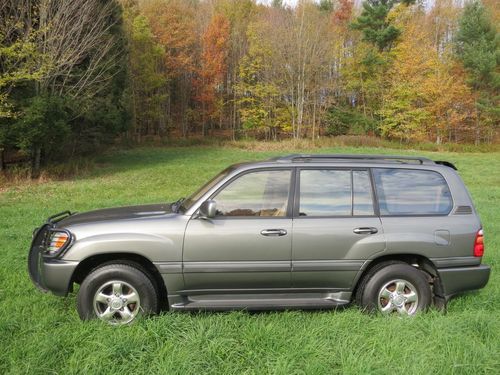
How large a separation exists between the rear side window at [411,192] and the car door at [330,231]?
178mm

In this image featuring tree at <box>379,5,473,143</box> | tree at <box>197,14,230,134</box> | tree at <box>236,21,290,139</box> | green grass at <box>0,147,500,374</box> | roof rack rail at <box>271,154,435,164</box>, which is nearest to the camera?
green grass at <box>0,147,500,374</box>

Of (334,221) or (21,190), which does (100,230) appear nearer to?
(334,221)

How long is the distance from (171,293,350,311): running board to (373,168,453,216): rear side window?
1161 mm

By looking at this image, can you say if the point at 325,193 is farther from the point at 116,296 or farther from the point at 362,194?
the point at 116,296

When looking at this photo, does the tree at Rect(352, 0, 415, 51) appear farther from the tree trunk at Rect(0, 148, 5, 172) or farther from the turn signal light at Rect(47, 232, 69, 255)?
the turn signal light at Rect(47, 232, 69, 255)

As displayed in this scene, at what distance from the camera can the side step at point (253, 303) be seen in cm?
430

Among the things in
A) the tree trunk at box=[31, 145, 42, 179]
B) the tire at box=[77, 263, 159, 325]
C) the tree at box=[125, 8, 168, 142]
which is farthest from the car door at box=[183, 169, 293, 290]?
the tree at box=[125, 8, 168, 142]

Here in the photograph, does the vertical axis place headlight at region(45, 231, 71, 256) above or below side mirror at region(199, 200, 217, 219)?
below

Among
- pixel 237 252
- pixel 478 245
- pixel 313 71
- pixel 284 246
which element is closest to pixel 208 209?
pixel 237 252

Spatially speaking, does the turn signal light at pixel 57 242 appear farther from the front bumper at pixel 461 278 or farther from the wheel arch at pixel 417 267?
the front bumper at pixel 461 278

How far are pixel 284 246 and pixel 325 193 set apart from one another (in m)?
0.73

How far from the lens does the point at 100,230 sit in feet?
14.1

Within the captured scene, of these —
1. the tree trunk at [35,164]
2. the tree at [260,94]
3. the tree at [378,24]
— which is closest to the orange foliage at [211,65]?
the tree at [260,94]

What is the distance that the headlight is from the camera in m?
4.28
